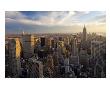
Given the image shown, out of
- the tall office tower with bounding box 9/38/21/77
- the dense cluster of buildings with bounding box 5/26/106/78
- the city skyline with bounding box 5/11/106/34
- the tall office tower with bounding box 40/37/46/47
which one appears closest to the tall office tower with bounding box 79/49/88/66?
the dense cluster of buildings with bounding box 5/26/106/78

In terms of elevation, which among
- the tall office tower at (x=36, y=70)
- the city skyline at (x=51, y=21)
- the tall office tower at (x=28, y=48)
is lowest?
Result: the tall office tower at (x=36, y=70)

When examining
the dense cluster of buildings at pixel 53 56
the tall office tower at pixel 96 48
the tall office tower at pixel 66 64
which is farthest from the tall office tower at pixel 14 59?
the tall office tower at pixel 96 48

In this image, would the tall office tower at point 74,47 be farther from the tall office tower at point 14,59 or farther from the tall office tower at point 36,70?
the tall office tower at point 14,59

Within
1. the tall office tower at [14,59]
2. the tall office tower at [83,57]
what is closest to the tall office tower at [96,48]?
the tall office tower at [83,57]

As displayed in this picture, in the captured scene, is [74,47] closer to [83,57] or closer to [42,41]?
[83,57]

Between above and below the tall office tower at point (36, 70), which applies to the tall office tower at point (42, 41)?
above

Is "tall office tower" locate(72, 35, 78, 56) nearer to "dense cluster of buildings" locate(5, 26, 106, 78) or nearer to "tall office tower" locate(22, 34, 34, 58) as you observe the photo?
"dense cluster of buildings" locate(5, 26, 106, 78)
